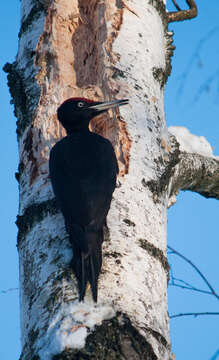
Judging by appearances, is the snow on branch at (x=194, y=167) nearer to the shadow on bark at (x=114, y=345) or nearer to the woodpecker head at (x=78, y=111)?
the woodpecker head at (x=78, y=111)

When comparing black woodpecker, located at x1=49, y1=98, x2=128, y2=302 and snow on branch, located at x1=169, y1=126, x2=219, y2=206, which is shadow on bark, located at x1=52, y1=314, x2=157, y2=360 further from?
snow on branch, located at x1=169, y1=126, x2=219, y2=206

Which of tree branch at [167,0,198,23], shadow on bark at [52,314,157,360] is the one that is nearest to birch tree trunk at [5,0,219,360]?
shadow on bark at [52,314,157,360]

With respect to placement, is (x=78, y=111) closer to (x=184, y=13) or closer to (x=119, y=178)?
(x=119, y=178)

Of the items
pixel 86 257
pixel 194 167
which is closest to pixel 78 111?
pixel 194 167

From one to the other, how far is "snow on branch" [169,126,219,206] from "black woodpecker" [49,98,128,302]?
48 cm

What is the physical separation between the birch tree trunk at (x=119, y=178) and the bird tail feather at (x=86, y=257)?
0.03 m

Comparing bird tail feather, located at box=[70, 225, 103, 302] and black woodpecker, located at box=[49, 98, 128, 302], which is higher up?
black woodpecker, located at box=[49, 98, 128, 302]

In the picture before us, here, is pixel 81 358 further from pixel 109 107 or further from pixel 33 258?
pixel 109 107

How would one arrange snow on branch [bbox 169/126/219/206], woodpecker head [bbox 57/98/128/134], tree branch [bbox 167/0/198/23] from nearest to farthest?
woodpecker head [bbox 57/98/128/134] < snow on branch [bbox 169/126/219/206] < tree branch [bbox 167/0/198/23]

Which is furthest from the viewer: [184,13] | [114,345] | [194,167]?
[184,13]

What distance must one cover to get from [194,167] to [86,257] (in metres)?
1.29

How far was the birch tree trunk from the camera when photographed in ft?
5.93

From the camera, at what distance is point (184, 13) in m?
3.76

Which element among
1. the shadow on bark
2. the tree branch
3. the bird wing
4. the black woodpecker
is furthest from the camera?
the tree branch
